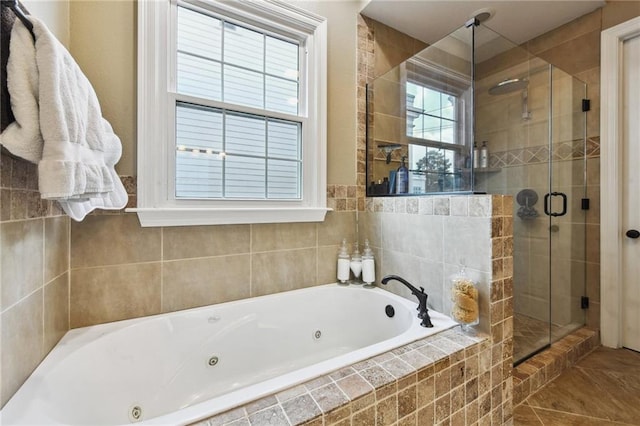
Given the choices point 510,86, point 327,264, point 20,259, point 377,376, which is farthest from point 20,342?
point 510,86

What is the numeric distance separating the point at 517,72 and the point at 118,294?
316 centimetres

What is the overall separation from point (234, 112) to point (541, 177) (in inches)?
90.4

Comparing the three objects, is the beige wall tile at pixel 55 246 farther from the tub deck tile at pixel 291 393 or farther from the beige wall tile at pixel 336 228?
the beige wall tile at pixel 336 228

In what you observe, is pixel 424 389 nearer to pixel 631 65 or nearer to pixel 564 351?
pixel 564 351

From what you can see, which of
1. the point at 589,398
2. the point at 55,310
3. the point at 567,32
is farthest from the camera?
the point at 567,32

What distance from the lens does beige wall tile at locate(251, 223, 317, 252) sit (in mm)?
1713

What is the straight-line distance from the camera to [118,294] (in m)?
1.37

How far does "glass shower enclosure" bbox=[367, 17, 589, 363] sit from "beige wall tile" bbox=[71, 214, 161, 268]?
148 cm

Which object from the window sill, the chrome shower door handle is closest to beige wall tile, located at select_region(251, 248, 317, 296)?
the window sill

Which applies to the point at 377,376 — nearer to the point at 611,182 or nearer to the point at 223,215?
the point at 223,215

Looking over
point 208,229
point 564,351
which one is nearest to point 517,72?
point 564,351

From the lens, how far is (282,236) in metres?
1.80

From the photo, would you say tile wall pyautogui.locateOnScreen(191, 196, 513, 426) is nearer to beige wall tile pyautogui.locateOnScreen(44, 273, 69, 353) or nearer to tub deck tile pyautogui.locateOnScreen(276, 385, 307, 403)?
tub deck tile pyautogui.locateOnScreen(276, 385, 307, 403)

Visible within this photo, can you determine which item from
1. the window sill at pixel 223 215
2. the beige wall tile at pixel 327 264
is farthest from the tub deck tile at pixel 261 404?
the beige wall tile at pixel 327 264
